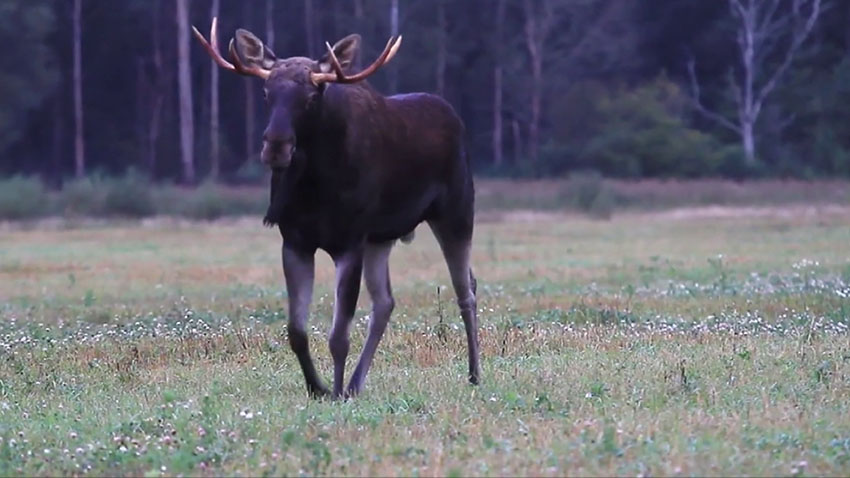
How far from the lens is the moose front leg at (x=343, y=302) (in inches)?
396

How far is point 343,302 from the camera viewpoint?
1020cm

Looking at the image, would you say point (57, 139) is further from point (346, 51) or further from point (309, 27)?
point (346, 51)

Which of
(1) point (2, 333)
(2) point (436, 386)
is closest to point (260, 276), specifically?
(1) point (2, 333)

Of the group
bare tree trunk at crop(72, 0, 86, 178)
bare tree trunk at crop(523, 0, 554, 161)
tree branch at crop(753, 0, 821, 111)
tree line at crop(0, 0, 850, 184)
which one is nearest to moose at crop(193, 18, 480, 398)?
tree line at crop(0, 0, 850, 184)

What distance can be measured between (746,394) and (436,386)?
2.18 metres

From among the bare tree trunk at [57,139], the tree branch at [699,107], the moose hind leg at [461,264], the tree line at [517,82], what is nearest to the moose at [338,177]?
the moose hind leg at [461,264]

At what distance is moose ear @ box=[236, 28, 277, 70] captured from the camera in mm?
10414

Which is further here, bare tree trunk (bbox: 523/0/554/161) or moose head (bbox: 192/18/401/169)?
bare tree trunk (bbox: 523/0/554/161)

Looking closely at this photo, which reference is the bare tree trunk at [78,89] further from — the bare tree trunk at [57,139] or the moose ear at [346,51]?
the moose ear at [346,51]

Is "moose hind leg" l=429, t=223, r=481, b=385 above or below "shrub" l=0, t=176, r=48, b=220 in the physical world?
above

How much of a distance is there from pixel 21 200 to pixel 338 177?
37681 millimetres

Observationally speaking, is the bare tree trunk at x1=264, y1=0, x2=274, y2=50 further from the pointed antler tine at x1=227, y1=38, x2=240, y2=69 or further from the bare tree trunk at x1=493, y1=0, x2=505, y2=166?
the pointed antler tine at x1=227, y1=38, x2=240, y2=69

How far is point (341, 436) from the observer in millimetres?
8117

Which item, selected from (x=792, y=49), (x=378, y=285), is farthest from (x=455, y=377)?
(x=792, y=49)
